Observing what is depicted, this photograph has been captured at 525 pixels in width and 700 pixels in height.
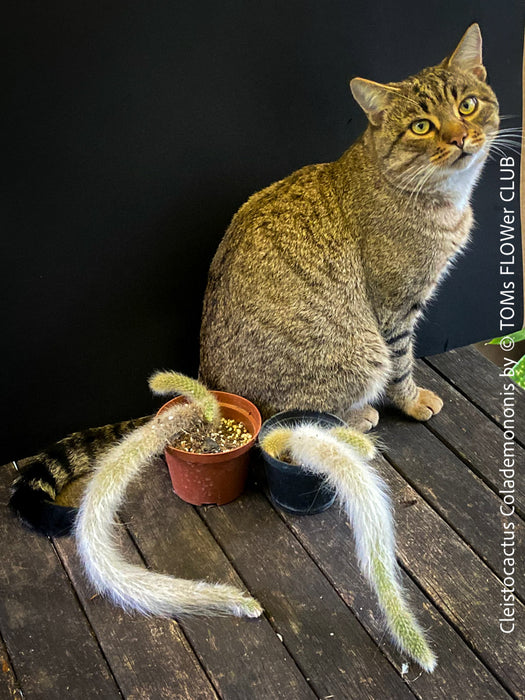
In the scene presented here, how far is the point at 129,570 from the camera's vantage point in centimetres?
175

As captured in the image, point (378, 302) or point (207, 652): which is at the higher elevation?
point (378, 302)

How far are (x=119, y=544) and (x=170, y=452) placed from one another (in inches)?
11.2

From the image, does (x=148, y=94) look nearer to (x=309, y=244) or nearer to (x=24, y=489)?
(x=309, y=244)

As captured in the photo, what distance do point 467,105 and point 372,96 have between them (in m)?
0.24

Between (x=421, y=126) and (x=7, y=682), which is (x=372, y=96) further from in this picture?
(x=7, y=682)

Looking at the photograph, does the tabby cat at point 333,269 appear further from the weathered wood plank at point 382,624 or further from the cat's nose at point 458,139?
the weathered wood plank at point 382,624

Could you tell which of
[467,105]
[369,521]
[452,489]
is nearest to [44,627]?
[369,521]

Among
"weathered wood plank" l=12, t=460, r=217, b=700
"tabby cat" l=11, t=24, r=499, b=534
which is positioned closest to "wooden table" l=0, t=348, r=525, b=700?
"weathered wood plank" l=12, t=460, r=217, b=700

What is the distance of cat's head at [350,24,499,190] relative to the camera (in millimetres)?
1839

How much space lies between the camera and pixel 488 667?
1689 millimetres

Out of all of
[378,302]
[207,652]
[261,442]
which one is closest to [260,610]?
[207,652]

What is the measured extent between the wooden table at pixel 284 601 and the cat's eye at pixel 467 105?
993mm

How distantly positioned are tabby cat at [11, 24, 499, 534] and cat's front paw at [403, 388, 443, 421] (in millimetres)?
267

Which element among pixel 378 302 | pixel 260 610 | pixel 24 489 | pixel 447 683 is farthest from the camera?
pixel 378 302
